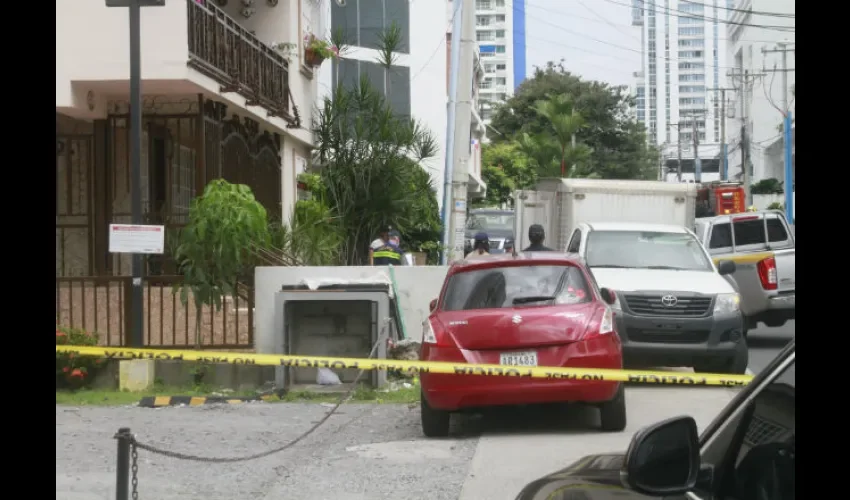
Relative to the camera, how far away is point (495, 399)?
32.8ft

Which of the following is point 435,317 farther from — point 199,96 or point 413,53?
point 413,53

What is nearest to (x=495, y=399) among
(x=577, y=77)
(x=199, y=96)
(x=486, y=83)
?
(x=199, y=96)

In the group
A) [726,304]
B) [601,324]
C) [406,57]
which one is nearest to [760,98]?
[406,57]

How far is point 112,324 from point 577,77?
5739 cm

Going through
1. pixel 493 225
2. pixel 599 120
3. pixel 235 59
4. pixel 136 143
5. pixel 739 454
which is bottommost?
pixel 739 454

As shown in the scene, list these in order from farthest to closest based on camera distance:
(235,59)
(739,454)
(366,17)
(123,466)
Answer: (366,17) → (235,59) → (123,466) → (739,454)

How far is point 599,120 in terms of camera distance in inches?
2702

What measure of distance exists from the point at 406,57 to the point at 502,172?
24.3 meters

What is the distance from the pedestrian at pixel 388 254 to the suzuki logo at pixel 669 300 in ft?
19.7

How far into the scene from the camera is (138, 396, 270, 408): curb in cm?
1271

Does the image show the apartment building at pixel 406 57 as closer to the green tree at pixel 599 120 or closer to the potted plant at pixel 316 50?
the potted plant at pixel 316 50

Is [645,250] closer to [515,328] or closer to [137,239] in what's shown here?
[515,328]

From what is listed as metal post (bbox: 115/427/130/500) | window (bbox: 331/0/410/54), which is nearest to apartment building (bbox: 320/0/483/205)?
window (bbox: 331/0/410/54)

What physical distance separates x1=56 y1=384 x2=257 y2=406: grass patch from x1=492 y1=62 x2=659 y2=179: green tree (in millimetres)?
53848
